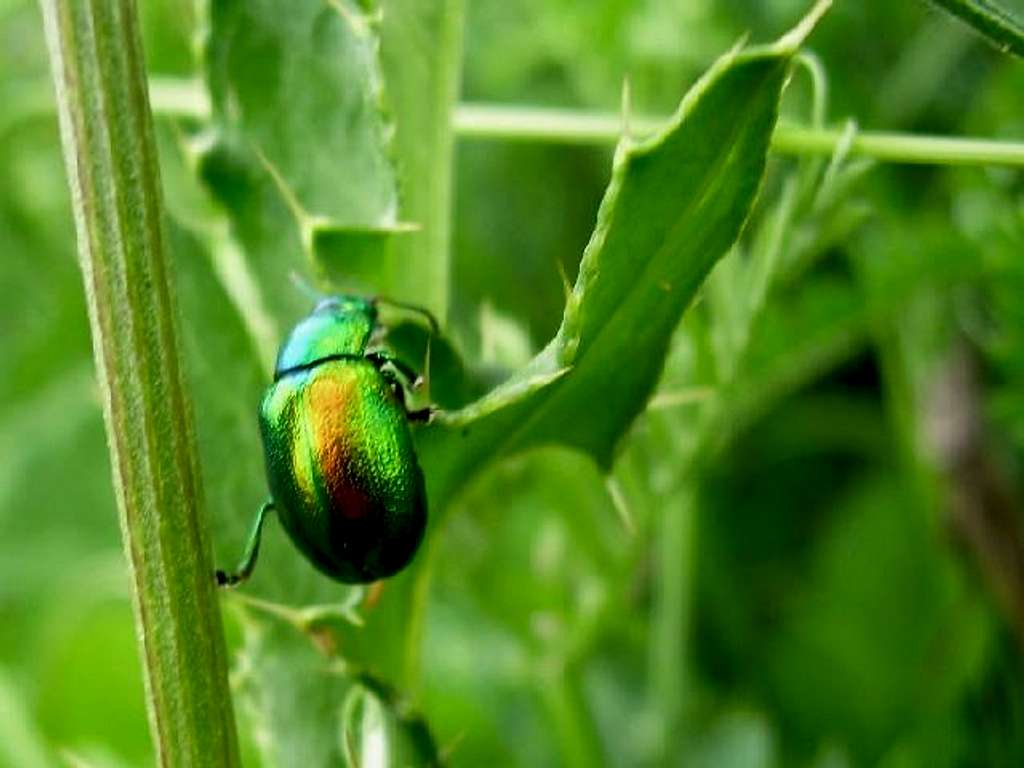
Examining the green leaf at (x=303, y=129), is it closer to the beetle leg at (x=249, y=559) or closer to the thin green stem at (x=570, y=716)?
the beetle leg at (x=249, y=559)

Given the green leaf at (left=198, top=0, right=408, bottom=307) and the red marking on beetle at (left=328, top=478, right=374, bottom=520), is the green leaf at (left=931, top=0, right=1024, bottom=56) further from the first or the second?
the red marking on beetle at (left=328, top=478, right=374, bottom=520)

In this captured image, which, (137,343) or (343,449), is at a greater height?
(137,343)

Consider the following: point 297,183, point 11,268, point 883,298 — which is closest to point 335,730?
point 297,183

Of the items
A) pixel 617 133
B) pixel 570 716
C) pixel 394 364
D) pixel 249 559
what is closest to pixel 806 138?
pixel 617 133

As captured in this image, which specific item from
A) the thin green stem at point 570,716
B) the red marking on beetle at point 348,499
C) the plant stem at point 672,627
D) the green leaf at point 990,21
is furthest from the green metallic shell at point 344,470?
the plant stem at point 672,627

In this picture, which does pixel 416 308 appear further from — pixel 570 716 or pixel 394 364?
pixel 570 716

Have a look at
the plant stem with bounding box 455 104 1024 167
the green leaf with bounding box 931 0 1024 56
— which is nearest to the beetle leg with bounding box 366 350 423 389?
the plant stem with bounding box 455 104 1024 167
